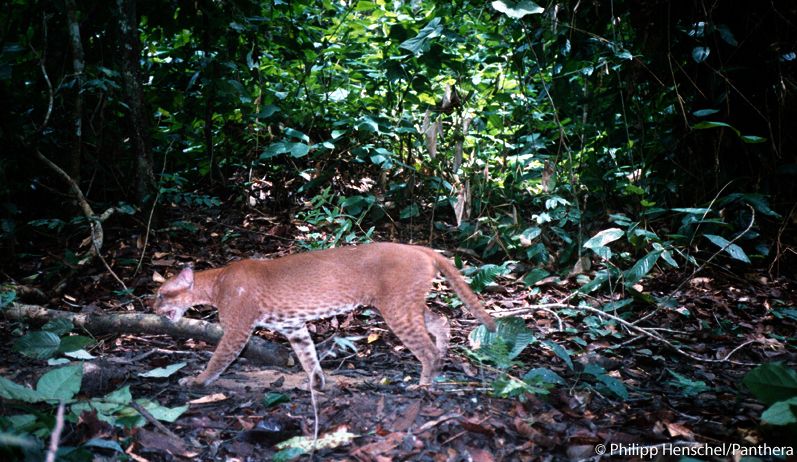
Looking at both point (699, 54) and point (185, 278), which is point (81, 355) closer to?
point (185, 278)

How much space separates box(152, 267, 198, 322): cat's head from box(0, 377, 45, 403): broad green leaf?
1834 mm

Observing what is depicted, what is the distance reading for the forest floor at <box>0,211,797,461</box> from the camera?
10.4 feet

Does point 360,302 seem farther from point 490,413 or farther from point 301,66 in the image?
point 301,66

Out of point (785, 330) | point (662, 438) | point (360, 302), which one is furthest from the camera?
point (785, 330)

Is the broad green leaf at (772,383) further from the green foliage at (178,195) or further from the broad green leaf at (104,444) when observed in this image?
the green foliage at (178,195)

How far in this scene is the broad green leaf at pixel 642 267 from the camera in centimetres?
541

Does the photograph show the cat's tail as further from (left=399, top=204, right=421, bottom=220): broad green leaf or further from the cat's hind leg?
(left=399, top=204, right=421, bottom=220): broad green leaf

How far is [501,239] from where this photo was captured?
7297mm

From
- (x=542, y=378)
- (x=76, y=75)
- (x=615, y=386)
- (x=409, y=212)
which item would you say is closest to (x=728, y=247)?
(x=615, y=386)

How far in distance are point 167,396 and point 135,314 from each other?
1.52 m

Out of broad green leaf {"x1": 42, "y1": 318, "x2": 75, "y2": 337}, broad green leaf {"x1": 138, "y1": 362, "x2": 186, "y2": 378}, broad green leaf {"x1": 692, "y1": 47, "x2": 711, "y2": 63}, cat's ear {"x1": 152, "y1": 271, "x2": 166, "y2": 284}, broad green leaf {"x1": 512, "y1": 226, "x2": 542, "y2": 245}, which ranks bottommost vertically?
cat's ear {"x1": 152, "y1": 271, "x2": 166, "y2": 284}

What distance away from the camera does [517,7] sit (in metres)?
5.03

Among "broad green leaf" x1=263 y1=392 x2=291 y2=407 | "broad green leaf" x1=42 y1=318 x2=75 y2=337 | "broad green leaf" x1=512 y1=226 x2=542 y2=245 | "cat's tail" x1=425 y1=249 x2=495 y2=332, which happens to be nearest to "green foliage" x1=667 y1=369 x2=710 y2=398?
"cat's tail" x1=425 y1=249 x2=495 y2=332

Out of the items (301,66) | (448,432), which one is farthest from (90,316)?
(301,66)
